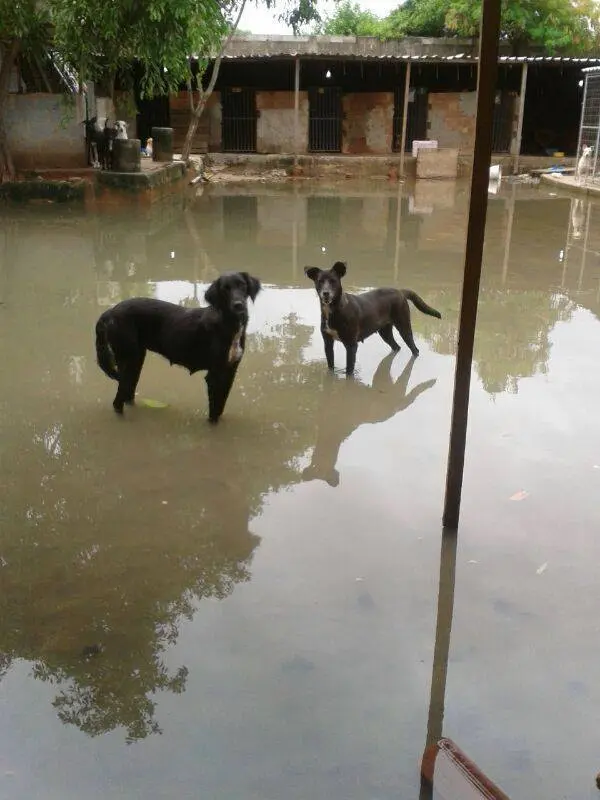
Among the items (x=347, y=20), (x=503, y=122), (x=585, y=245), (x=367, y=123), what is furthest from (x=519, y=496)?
(x=347, y=20)

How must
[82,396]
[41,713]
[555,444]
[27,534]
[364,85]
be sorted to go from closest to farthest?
[41,713] < [27,534] < [555,444] < [82,396] < [364,85]

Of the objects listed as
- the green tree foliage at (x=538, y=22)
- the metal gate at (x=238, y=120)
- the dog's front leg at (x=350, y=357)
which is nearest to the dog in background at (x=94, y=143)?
the metal gate at (x=238, y=120)

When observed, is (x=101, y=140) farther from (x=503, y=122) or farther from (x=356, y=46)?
(x=503, y=122)

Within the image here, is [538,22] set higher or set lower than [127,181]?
higher

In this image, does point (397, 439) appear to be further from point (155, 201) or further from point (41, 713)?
point (155, 201)

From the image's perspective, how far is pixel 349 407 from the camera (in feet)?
18.1

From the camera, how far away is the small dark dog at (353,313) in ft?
18.0

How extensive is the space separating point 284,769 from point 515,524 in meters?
1.95

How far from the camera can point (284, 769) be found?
244 cm

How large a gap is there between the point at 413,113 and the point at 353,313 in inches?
921

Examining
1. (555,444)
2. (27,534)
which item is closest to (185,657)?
(27,534)

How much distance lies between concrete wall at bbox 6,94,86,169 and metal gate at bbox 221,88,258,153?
36.5 feet

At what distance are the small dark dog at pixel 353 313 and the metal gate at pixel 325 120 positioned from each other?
21797mm

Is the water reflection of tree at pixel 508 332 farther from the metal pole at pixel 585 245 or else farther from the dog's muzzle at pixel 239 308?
the dog's muzzle at pixel 239 308
